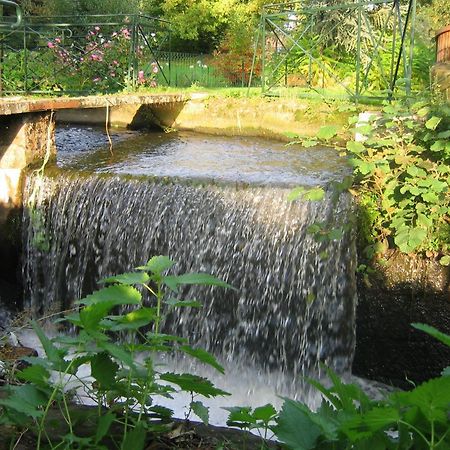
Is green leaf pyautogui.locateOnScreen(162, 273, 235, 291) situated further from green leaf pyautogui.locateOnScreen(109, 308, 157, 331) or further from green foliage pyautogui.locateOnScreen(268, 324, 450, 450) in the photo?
green foliage pyautogui.locateOnScreen(268, 324, 450, 450)

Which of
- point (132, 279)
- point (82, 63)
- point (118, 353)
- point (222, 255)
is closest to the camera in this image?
point (118, 353)

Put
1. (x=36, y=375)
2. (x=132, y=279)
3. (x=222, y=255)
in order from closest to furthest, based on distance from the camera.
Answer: (x=36, y=375)
(x=132, y=279)
(x=222, y=255)

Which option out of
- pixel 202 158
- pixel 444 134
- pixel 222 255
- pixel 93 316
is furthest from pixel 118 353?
pixel 202 158

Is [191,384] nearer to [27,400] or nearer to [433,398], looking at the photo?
[27,400]

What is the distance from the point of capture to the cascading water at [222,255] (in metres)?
4.74

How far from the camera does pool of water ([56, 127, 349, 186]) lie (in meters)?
5.88

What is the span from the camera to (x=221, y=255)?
513cm

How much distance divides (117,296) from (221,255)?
3.75m

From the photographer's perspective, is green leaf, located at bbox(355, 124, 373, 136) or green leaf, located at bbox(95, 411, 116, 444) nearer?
green leaf, located at bbox(95, 411, 116, 444)

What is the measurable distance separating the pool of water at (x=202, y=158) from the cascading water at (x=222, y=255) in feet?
1.02

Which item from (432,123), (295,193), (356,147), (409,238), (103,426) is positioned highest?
(432,123)

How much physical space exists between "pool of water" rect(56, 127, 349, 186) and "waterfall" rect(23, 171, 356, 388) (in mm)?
321

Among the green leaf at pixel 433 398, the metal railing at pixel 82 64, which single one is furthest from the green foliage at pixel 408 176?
the metal railing at pixel 82 64

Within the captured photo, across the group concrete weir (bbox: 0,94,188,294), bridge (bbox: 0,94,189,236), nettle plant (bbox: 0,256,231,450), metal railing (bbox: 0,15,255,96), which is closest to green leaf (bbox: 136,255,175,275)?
nettle plant (bbox: 0,256,231,450)
